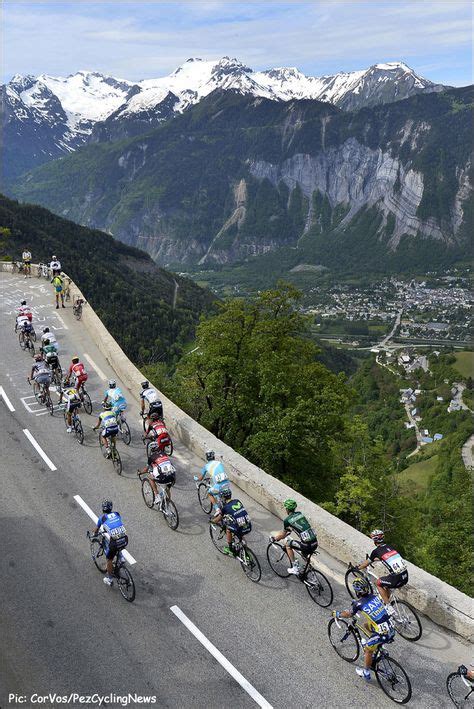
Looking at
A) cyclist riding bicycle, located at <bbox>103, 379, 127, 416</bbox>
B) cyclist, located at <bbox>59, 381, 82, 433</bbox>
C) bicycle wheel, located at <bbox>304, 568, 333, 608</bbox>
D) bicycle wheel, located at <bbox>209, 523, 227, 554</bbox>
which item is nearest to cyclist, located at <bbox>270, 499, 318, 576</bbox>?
bicycle wheel, located at <bbox>304, 568, 333, 608</bbox>

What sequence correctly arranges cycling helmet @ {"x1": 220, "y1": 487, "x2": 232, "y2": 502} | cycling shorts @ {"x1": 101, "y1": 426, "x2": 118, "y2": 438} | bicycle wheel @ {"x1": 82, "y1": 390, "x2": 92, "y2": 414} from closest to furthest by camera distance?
1. cycling helmet @ {"x1": 220, "y1": 487, "x2": 232, "y2": 502}
2. cycling shorts @ {"x1": 101, "y1": 426, "x2": 118, "y2": 438}
3. bicycle wheel @ {"x1": 82, "y1": 390, "x2": 92, "y2": 414}

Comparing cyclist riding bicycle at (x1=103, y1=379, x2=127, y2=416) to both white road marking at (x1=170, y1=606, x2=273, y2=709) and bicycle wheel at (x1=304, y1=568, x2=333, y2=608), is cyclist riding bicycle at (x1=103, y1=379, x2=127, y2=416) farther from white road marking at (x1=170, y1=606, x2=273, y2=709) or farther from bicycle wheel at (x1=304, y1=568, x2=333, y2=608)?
bicycle wheel at (x1=304, y1=568, x2=333, y2=608)

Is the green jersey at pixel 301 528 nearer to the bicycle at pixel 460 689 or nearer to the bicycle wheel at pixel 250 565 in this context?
the bicycle wheel at pixel 250 565

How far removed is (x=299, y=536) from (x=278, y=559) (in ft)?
5.22

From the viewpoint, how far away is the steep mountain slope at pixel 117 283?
378ft

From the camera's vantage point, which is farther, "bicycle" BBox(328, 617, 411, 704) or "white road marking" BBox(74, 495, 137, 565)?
"white road marking" BBox(74, 495, 137, 565)

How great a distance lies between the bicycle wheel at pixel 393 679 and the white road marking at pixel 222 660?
2099mm

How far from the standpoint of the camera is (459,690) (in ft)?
32.3

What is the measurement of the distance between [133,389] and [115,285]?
386 ft

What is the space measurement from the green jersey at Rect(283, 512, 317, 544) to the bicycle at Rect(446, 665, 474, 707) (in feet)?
11.9

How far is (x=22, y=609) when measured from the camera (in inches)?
487

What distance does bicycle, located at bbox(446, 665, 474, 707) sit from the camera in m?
9.59

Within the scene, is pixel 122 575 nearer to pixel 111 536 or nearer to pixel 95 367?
pixel 111 536

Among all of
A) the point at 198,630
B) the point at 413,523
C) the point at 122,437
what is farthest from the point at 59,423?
the point at 413,523
